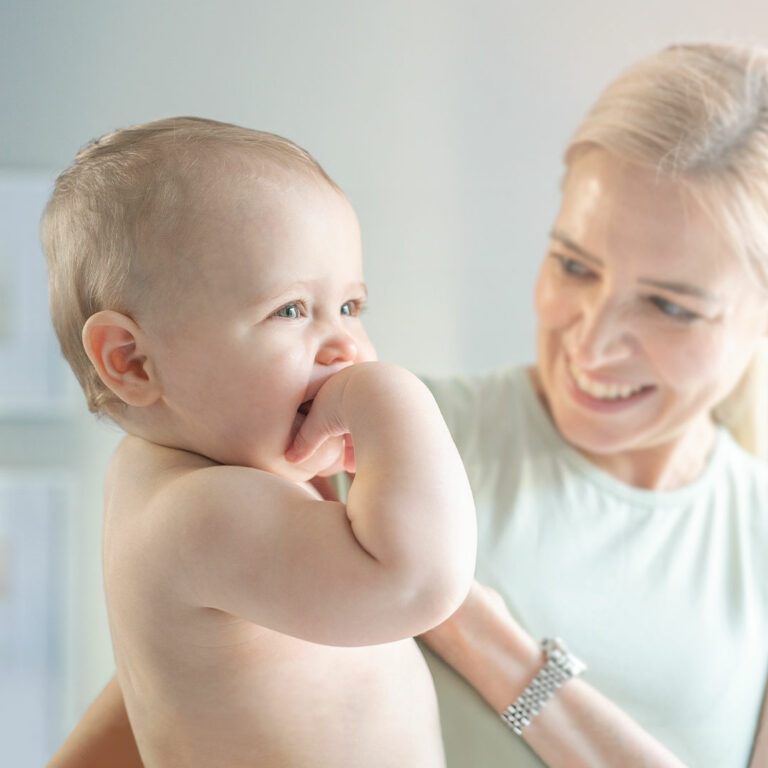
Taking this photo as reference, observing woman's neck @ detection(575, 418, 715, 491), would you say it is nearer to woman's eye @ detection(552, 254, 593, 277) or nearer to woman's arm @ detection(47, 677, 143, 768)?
woman's eye @ detection(552, 254, 593, 277)

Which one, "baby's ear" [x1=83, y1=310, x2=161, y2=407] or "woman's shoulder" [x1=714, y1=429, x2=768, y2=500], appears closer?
"baby's ear" [x1=83, y1=310, x2=161, y2=407]

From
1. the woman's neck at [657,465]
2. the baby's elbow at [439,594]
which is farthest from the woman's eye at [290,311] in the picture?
the woman's neck at [657,465]

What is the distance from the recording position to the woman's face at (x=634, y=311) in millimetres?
1181

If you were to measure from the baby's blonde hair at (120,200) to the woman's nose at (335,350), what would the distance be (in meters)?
0.13

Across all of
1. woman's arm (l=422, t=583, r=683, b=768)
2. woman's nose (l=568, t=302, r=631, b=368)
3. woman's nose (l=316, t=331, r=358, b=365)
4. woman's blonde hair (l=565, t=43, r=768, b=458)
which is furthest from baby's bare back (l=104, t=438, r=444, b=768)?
woman's blonde hair (l=565, t=43, r=768, b=458)

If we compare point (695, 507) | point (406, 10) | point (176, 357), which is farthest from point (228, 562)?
point (406, 10)

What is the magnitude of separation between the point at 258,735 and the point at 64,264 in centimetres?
41

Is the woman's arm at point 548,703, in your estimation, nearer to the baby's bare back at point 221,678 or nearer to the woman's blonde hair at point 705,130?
the baby's bare back at point 221,678

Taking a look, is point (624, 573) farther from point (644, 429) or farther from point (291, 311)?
point (291, 311)

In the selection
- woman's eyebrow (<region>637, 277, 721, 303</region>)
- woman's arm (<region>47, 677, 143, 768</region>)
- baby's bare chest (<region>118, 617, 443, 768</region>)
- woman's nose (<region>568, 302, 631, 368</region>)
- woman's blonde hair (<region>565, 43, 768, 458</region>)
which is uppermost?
woman's blonde hair (<region>565, 43, 768, 458</region>)

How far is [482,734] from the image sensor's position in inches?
42.0

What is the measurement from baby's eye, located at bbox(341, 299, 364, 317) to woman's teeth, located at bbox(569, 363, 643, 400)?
1.74 feet

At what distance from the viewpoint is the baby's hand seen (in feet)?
2.32

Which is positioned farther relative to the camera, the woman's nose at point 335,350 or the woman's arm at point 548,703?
the woman's arm at point 548,703
